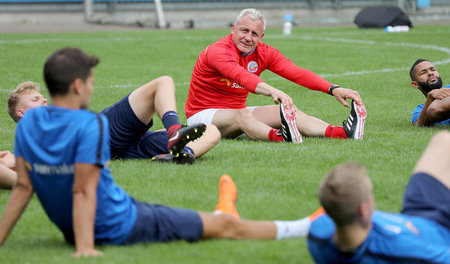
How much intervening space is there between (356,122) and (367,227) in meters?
4.16

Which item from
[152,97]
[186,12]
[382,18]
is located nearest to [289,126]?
[152,97]

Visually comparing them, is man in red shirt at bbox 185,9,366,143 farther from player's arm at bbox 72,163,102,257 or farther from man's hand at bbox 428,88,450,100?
player's arm at bbox 72,163,102,257

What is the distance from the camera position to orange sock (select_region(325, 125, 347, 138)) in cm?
775

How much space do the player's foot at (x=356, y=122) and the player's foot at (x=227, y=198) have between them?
109 inches

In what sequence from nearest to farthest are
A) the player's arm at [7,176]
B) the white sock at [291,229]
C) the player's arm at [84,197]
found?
the player's arm at [84,197]
the white sock at [291,229]
the player's arm at [7,176]

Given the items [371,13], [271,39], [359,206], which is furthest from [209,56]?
[371,13]

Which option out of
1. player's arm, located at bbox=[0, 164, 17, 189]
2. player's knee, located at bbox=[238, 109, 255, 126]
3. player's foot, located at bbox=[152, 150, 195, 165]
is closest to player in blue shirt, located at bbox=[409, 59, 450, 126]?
player's knee, located at bbox=[238, 109, 255, 126]

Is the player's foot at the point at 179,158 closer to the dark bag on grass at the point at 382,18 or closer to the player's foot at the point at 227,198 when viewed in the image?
the player's foot at the point at 227,198

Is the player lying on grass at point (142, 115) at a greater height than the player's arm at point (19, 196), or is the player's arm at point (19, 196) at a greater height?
the player's arm at point (19, 196)

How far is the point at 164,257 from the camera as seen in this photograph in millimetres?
3990

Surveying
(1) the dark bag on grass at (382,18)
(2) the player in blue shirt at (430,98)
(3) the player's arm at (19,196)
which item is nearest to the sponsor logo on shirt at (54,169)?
(3) the player's arm at (19,196)

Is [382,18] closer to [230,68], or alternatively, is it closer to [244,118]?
[244,118]

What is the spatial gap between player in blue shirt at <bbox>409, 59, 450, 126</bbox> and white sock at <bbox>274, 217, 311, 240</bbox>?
432 cm

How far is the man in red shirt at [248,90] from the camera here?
7504 mm
